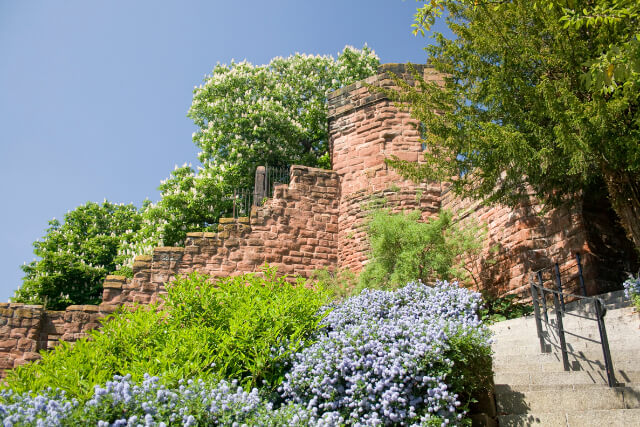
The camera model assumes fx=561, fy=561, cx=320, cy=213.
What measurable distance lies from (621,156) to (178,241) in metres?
10.5

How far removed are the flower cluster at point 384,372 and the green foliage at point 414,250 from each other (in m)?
3.92

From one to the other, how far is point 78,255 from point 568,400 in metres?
15.6

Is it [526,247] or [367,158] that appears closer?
[526,247]

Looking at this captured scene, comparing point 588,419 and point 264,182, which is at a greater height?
point 264,182

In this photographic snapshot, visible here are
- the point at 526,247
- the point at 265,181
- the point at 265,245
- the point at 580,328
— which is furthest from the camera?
the point at 265,181

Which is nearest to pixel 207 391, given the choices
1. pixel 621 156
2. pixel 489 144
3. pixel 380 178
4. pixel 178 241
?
pixel 489 144

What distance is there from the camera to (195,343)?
448 centimetres

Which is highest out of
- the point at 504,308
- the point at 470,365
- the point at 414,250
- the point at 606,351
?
the point at 414,250

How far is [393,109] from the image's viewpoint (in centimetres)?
1192

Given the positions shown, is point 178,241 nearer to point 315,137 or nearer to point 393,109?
point 315,137

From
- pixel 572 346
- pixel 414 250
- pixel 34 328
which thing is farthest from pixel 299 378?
pixel 34 328

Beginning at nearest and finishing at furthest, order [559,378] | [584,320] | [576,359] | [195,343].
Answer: [195,343], [559,378], [576,359], [584,320]

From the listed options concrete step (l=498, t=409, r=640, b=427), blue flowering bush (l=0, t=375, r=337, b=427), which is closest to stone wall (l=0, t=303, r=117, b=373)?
blue flowering bush (l=0, t=375, r=337, b=427)

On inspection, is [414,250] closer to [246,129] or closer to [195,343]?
[195,343]
